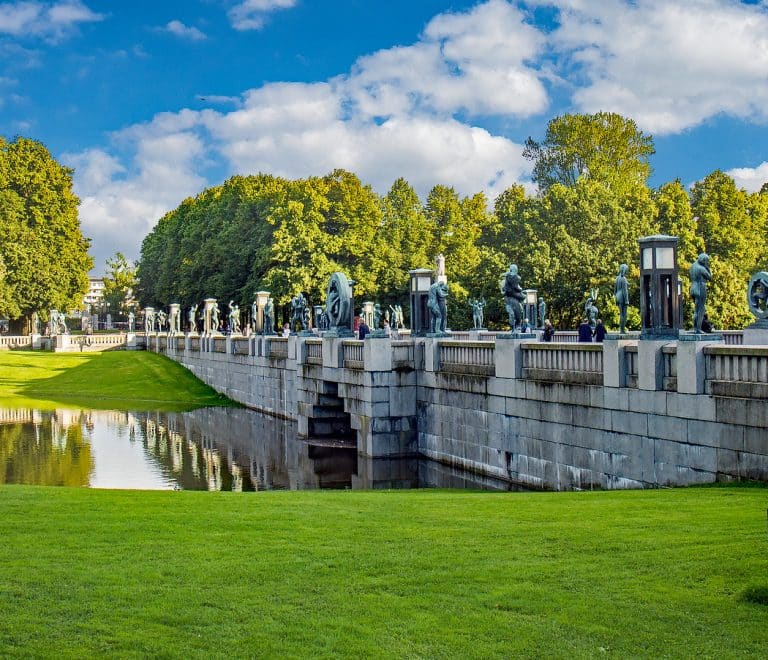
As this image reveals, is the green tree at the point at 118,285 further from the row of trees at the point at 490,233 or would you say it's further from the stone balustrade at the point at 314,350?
the stone balustrade at the point at 314,350

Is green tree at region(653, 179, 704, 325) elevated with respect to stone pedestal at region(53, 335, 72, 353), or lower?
elevated

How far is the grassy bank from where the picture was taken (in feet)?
22.8

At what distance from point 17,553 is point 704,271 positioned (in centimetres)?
1267

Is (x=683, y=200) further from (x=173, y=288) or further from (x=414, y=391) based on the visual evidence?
(x=173, y=288)

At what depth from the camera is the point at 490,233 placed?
69500 millimetres

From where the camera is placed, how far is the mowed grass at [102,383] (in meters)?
48.0

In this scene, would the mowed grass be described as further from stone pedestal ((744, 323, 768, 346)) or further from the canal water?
stone pedestal ((744, 323, 768, 346))

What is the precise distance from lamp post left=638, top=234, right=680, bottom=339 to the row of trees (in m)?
29.2

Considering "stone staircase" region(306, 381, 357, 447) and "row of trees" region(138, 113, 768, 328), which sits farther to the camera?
"row of trees" region(138, 113, 768, 328)

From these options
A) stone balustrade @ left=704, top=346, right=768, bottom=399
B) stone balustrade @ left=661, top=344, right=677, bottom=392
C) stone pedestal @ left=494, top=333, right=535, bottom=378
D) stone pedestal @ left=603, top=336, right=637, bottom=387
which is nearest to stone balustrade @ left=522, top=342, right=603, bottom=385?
stone pedestal @ left=494, top=333, right=535, bottom=378

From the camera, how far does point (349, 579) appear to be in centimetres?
852

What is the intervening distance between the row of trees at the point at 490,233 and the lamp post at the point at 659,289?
95.8ft

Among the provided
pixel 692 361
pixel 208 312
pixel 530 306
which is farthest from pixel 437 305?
pixel 208 312

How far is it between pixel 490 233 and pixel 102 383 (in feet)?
97.6
